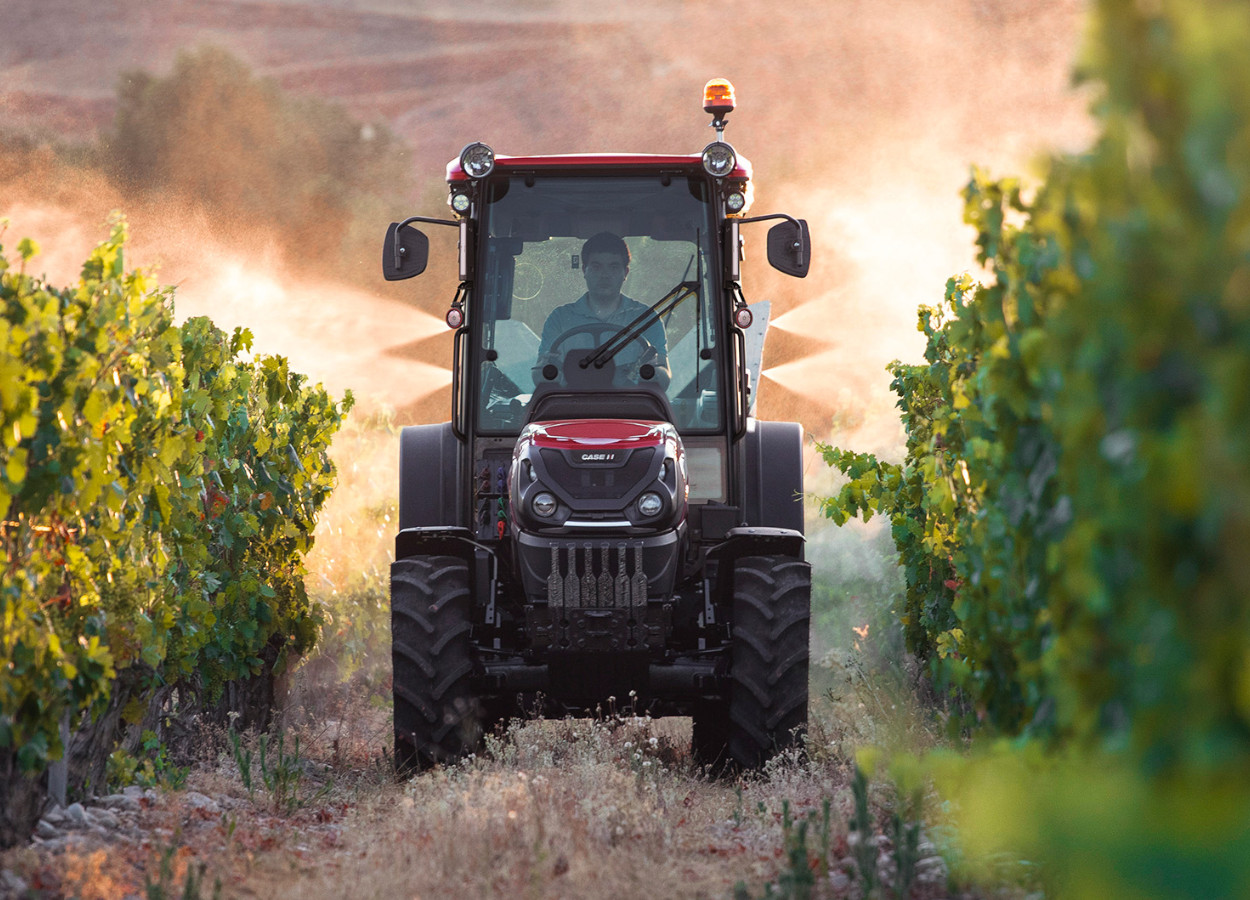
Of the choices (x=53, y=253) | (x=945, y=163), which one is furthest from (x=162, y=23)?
(x=945, y=163)

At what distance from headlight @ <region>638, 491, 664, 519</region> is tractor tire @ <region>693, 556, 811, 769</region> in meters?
0.51

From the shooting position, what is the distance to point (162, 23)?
4188 cm

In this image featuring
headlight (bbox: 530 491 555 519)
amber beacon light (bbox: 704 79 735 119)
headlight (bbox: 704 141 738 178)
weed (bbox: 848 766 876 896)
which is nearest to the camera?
weed (bbox: 848 766 876 896)

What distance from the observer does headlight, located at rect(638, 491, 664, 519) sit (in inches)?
242

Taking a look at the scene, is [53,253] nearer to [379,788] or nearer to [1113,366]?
[379,788]

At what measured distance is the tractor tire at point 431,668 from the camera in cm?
604

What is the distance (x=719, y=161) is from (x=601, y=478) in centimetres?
168

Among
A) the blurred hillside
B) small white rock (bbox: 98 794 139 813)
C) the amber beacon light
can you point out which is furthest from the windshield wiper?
the blurred hillside

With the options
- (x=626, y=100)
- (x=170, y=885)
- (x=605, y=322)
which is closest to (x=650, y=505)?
(x=605, y=322)

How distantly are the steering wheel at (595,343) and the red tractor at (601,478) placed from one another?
2 centimetres

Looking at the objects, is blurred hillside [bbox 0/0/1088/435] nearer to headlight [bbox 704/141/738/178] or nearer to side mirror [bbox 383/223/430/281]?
headlight [bbox 704/141/738/178]

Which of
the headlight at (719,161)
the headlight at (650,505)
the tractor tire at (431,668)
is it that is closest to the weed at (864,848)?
the headlight at (650,505)

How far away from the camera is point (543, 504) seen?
6125 mm

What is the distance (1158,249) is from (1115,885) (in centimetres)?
93
